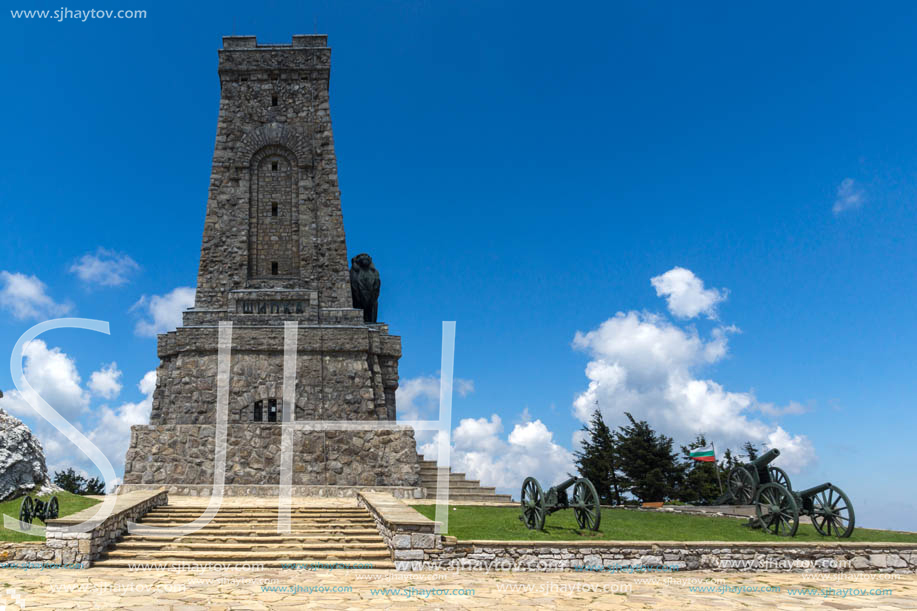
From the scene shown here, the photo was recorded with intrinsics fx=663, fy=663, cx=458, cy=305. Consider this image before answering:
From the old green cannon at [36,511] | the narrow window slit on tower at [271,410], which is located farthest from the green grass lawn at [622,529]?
the narrow window slit on tower at [271,410]

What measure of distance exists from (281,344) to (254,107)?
8811 millimetres

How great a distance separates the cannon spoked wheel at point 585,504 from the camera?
428 inches

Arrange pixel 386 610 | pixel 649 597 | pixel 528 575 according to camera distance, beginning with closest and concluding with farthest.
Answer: pixel 386 610
pixel 649 597
pixel 528 575

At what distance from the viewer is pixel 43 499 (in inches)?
542

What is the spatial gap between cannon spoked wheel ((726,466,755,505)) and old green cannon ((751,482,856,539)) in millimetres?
2334

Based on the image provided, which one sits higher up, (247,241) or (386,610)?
(247,241)

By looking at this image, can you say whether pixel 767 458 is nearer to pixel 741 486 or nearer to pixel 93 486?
pixel 741 486

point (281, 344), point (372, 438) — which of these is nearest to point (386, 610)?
point (372, 438)

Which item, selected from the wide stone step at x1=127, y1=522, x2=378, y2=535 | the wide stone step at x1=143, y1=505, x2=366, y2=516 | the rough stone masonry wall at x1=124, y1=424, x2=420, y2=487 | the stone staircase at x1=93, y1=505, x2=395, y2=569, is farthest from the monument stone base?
the wide stone step at x1=127, y1=522, x2=378, y2=535

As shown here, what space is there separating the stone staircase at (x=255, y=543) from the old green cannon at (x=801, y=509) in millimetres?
6770

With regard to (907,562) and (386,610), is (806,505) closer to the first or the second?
(907,562)

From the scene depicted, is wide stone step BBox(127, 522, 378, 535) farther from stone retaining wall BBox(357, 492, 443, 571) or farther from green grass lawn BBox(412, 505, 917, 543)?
stone retaining wall BBox(357, 492, 443, 571)

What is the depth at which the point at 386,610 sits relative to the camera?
6898 mm

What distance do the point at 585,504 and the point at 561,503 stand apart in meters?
0.42
